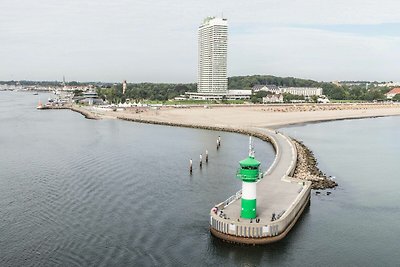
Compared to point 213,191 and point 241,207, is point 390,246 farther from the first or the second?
point 213,191

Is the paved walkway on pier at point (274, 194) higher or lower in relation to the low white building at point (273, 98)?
higher

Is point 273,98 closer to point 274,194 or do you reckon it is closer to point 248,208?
point 274,194

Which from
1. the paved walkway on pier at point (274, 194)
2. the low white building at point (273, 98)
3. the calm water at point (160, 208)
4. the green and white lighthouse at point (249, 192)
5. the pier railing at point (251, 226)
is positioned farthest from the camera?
the low white building at point (273, 98)

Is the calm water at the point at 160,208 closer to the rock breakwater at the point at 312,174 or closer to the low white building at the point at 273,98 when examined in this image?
the rock breakwater at the point at 312,174

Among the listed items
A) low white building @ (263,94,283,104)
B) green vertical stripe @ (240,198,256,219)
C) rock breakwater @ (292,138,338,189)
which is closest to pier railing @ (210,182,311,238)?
green vertical stripe @ (240,198,256,219)

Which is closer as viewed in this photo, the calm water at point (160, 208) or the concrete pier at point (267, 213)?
the calm water at point (160, 208)

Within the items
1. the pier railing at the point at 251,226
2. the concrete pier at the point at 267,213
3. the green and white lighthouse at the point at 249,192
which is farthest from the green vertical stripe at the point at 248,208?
the pier railing at the point at 251,226
